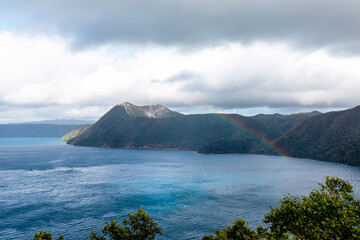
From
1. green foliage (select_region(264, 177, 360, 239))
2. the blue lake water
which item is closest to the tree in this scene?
green foliage (select_region(264, 177, 360, 239))

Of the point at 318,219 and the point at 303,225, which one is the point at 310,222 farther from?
the point at 318,219

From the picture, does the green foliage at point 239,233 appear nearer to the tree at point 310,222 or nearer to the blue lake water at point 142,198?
the tree at point 310,222

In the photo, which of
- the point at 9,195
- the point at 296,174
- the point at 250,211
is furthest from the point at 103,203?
the point at 296,174

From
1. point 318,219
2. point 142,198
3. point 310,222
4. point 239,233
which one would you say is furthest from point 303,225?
point 142,198

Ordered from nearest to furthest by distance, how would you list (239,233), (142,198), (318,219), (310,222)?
(310,222) → (239,233) → (318,219) → (142,198)

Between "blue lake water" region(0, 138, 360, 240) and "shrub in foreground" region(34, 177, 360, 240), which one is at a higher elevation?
"shrub in foreground" region(34, 177, 360, 240)

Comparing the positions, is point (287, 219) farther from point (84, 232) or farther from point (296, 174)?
point (296, 174)

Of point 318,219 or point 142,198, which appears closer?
point 318,219

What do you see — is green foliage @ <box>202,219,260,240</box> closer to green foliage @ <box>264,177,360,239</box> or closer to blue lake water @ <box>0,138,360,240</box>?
green foliage @ <box>264,177,360,239</box>

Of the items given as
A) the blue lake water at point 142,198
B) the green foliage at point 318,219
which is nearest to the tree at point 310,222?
the green foliage at point 318,219

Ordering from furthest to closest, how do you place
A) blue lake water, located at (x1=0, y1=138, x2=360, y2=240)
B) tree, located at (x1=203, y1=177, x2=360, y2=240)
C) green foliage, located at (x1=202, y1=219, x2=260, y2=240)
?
blue lake water, located at (x1=0, y1=138, x2=360, y2=240)
green foliage, located at (x1=202, y1=219, x2=260, y2=240)
tree, located at (x1=203, y1=177, x2=360, y2=240)

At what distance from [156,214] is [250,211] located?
129 ft

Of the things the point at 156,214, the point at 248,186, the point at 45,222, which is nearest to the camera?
the point at 45,222

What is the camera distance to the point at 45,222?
8850cm
